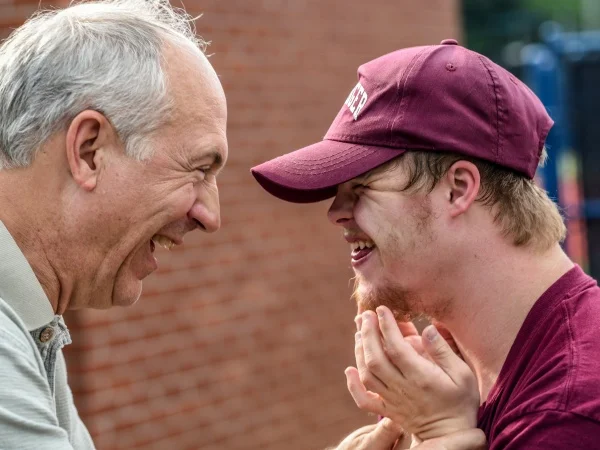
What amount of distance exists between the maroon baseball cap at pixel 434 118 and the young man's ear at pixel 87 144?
0.51 meters

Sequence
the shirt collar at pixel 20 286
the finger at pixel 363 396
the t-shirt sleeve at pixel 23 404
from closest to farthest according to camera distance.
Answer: the t-shirt sleeve at pixel 23 404 < the shirt collar at pixel 20 286 < the finger at pixel 363 396

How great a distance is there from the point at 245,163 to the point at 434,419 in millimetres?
3614

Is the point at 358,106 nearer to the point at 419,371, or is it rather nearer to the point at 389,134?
the point at 389,134

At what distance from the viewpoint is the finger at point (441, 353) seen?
7.89 ft

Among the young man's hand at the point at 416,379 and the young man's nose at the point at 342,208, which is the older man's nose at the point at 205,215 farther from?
the young man's hand at the point at 416,379

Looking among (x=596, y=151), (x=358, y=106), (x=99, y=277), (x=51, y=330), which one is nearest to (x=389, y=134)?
(x=358, y=106)

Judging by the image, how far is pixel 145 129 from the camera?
7.70ft

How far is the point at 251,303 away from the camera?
5918 millimetres

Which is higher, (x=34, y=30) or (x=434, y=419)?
(x=34, y=30)

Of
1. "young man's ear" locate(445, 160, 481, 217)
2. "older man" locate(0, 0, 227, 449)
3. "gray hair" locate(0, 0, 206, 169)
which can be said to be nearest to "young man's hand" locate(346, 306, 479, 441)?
"young man's ear" locate(445, 160, 481, 217)

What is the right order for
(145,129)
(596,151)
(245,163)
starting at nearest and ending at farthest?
(145,129) < (245,163) < (596,151)

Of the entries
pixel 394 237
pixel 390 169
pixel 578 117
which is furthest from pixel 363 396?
pixel 578 117

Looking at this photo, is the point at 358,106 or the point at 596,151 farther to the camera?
the point at 596,151

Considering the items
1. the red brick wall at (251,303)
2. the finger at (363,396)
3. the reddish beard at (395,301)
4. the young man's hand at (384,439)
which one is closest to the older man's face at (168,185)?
the reddish beard at (395,301)
